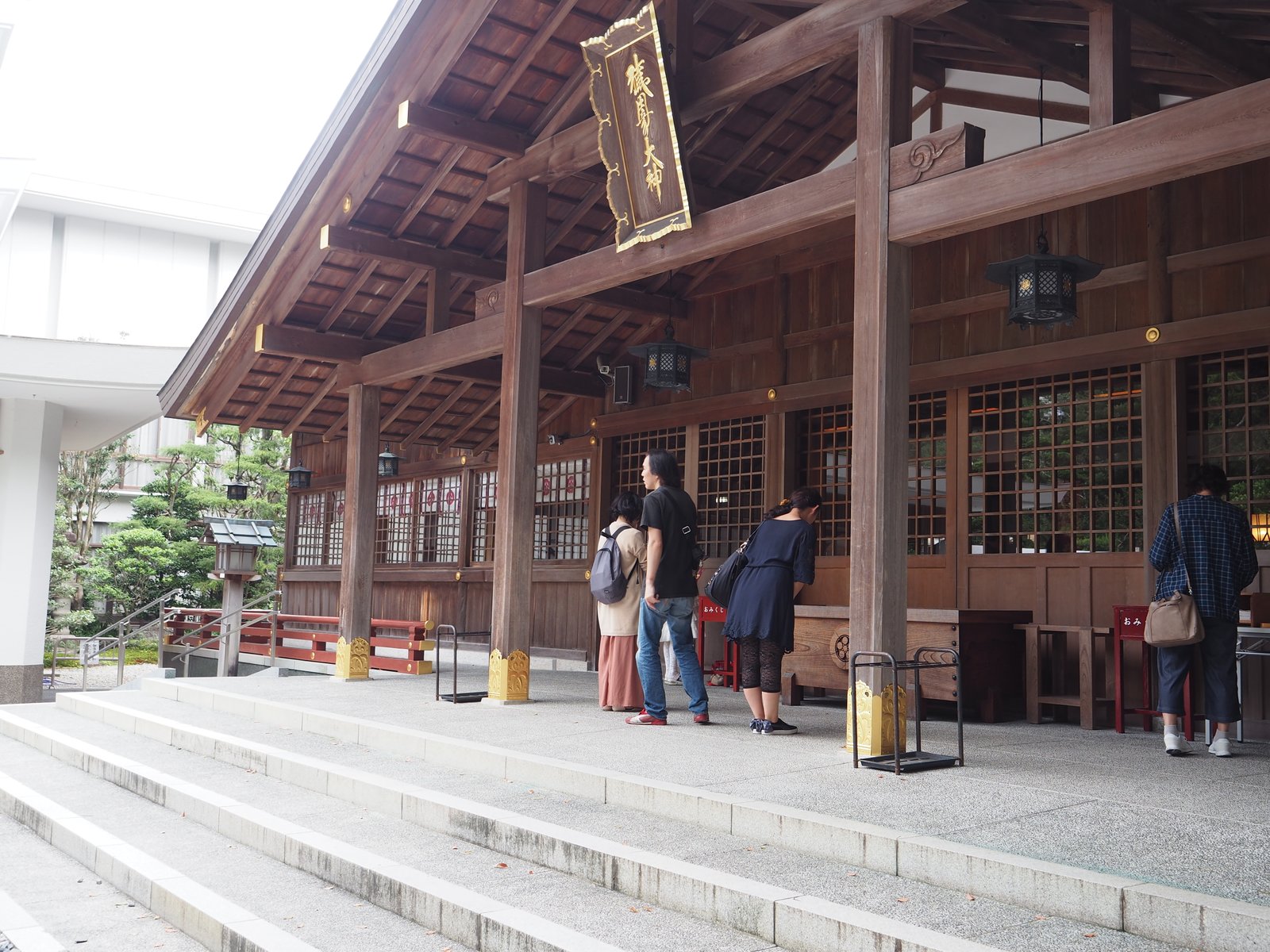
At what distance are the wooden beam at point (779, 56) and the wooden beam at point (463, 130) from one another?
58 centimetres

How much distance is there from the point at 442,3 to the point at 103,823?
568cm

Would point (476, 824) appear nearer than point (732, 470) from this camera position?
Yes

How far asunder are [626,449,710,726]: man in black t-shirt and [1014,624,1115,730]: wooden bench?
7.42 ft

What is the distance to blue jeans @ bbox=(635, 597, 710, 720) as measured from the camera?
265 inches

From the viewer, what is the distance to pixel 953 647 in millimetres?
6891

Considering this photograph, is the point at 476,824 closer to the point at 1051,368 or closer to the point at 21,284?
the point at 1051,368

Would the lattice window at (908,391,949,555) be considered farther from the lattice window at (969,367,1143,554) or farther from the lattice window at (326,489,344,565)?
the lattice window at (326,489,344,565)

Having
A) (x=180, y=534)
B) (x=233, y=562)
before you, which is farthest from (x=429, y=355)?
(x=180, y=534)

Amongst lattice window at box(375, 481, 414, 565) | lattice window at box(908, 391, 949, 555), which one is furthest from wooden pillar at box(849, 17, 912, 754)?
lattice window at box(375, 481, 414, 565)

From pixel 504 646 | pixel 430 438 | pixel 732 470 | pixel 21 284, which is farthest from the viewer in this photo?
pixel 21 284

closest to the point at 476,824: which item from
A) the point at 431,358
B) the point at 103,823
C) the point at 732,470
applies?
the point at 103,823

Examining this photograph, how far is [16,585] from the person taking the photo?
15016 millimetres

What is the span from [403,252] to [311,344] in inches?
59.6

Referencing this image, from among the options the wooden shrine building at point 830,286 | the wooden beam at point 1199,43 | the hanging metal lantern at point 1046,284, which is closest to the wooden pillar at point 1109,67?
the wooden shrine building at point 830,286
